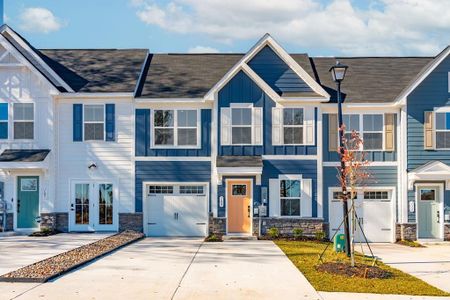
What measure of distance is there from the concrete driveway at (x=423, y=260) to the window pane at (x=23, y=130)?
14.1 metres

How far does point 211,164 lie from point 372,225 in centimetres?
720

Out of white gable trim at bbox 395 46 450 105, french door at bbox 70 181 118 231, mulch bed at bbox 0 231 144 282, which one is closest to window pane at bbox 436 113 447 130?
white gable trim at bbox 395 46 450 105

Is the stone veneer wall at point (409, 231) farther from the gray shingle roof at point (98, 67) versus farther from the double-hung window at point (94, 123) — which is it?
the double-hung window at point (94, 123)

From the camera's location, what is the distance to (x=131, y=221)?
2231 centimetres

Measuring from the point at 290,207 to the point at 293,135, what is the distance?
290 cm

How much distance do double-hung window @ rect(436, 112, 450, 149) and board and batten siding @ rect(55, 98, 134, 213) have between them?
12437 mm

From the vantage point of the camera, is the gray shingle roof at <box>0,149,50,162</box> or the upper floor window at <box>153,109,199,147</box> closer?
the gray shingle roof at <box>0,149,50,162</box>

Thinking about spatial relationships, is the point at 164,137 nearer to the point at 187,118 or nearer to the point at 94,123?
the point at 187,118

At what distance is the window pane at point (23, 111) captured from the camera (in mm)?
22156

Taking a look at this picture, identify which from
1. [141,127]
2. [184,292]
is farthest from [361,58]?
[184,292]

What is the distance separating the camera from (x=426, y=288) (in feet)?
38.8

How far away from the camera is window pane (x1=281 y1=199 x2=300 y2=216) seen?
22078 millimetres

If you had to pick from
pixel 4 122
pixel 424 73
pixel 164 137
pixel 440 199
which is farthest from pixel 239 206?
pixel 4 122

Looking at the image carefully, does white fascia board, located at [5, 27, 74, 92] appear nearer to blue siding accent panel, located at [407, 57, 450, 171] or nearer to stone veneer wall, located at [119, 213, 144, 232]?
stone veneer wall, located at [119, 213, 144, 232]
